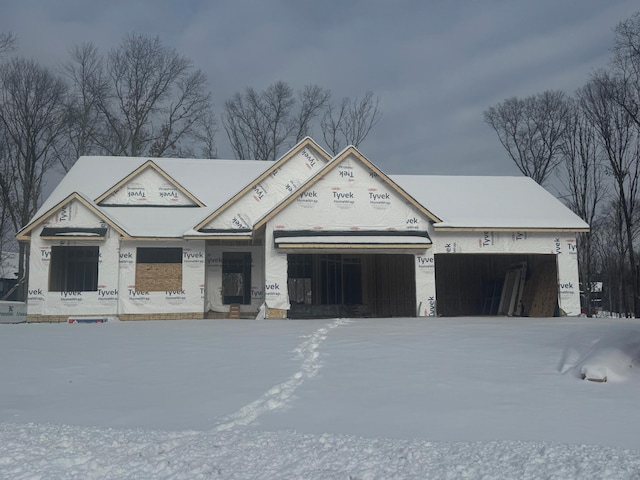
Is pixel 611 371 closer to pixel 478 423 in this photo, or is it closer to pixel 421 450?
pixel 478 423

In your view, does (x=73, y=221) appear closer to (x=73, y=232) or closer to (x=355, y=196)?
(x=73, y=232)

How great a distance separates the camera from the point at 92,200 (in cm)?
2116

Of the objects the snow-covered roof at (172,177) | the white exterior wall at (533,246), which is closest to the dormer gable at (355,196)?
the white exterior wall at (533,246)

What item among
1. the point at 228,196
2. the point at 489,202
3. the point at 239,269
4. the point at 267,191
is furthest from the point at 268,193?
the point at 489,202

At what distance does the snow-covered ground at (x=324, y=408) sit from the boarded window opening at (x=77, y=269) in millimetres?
8920

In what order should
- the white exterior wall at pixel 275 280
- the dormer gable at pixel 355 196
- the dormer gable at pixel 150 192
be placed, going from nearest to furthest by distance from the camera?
the white exterior wall at pixel 275 280 → the dormer gable at pixel 355 196 → the dormer gable at pixel 150 192

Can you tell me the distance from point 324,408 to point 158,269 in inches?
556

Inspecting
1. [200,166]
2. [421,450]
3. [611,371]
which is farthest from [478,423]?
[200,166]

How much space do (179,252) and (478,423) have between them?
602 inches

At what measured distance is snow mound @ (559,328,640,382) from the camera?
305 inches

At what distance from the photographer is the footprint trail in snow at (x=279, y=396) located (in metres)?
6.00

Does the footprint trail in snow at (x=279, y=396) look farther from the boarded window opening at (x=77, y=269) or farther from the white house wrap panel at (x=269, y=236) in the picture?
the boarded window opening at (x=77, y=269)

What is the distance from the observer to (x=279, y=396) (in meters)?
7.01

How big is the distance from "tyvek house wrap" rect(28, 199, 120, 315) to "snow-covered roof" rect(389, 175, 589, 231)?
33.8 feet
